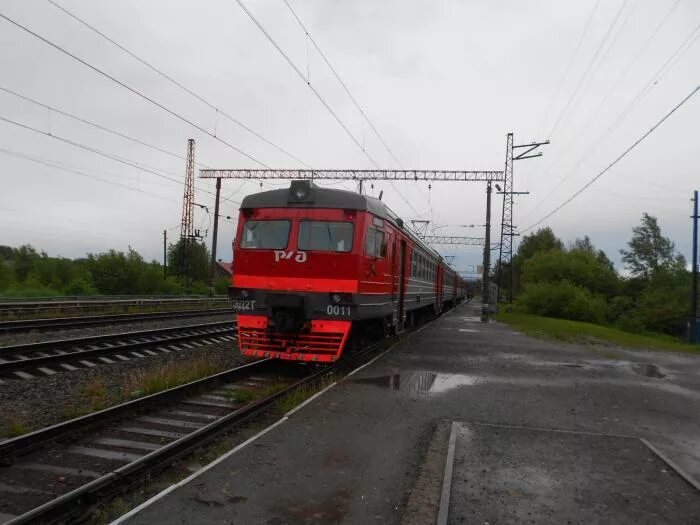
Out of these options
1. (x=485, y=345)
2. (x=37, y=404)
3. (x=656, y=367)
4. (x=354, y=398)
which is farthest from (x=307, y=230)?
(x=656, y=367)

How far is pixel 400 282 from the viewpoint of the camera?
45.3ft

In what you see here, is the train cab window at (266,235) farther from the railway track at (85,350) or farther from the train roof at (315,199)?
the railway track at (85,350)

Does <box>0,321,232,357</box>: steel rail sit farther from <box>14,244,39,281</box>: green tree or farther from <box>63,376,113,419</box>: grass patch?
<box>14,244,39,281</box>: green tree

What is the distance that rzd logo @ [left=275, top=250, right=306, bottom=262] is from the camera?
1000 cm

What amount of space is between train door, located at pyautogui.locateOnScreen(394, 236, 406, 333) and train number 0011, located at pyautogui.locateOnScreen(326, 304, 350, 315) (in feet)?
11.6

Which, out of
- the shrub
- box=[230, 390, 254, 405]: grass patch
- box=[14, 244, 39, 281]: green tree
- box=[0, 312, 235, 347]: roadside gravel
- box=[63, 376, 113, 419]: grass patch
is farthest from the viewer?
box=[14, 244, 39, 281]: green tree

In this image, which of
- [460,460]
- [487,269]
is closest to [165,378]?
[460,460]

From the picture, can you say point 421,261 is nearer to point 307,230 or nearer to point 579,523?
point 307,230

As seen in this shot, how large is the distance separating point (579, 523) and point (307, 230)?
7057mm

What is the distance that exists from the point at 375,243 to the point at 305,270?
166cm

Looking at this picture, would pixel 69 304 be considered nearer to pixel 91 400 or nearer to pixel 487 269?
pixel 91 400

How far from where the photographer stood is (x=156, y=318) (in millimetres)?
20922

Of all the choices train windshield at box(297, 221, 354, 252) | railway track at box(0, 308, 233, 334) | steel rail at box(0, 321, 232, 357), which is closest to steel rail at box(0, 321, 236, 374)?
steel rail at box(0, 321, 232, 357)

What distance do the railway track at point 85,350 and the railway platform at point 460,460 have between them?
5.11 meters
